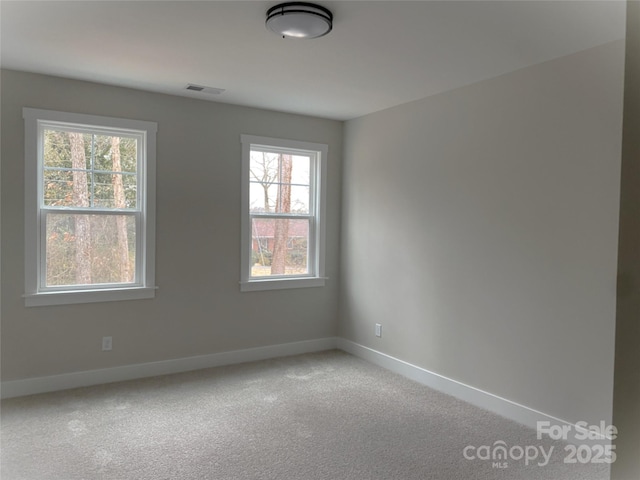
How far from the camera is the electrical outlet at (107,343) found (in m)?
4.04

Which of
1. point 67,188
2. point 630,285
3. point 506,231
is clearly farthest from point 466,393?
point 67,188

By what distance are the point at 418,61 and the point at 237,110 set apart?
2.04 m

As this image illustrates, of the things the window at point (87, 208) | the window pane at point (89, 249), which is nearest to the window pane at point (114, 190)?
the window at point (87, 208)

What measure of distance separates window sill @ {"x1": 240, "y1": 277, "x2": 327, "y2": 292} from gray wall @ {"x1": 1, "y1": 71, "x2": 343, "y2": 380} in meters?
0.06

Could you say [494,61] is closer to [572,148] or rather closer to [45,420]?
[572,148]

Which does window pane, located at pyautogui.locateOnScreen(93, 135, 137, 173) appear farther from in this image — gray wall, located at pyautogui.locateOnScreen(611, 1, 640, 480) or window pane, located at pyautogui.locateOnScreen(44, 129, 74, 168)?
gray wall, located at pyautogui.locateOnScreen(611, 1, 640, 480)

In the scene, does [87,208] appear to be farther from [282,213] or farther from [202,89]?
[282,213]

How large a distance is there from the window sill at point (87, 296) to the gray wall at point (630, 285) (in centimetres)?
393

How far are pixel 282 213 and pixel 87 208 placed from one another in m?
1.89

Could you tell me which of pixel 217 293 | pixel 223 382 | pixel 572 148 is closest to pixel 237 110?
pixel 217 293

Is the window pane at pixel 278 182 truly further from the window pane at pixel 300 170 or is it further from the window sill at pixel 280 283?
the window sill at pixel 280 283

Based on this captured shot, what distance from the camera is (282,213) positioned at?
5023 mm

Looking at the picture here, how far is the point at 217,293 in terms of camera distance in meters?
4.58

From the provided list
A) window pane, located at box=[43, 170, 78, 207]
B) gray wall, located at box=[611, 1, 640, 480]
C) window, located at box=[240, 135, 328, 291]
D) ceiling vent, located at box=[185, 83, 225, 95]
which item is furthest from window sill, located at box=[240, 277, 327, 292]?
gray wall, located at box=[611, 1, 640, 480]
